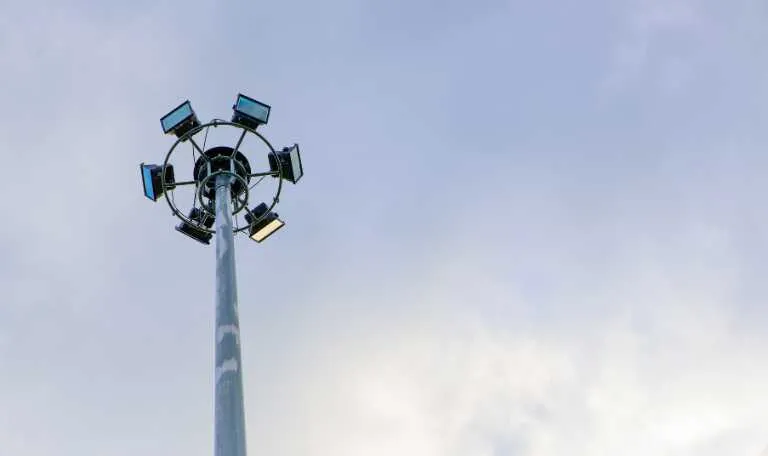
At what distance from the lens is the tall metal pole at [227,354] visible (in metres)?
9.78

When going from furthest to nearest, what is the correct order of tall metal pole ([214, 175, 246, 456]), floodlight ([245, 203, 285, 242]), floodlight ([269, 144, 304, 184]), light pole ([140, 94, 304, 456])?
floodlight ([269, 144, 304, 184]) → floodlight ([245, 203, 285, 242]) → light pole ([140, 94, 304, 456]) → tall metal pole ([214, 175, 246, 456])

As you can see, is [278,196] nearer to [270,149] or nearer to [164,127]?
[270,149]

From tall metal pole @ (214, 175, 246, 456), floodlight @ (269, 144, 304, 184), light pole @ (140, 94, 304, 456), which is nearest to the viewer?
tall metal pole @ (214, 175, 246, 456)

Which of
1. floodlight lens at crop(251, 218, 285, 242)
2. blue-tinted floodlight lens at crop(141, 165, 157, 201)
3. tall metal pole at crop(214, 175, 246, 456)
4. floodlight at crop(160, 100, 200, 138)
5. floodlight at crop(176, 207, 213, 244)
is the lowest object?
tall metal pole at crop(214, 175, 246, 456)

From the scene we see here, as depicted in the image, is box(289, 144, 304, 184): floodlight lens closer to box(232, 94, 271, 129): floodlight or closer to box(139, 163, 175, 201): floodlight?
box(232, 94, 271, 129): floodlight

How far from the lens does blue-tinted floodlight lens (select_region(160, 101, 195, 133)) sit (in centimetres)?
1530

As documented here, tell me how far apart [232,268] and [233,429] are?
292cm

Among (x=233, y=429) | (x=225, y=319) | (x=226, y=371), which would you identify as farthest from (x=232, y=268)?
(x=233, y=429)

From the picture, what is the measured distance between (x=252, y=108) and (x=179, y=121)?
1.24 m

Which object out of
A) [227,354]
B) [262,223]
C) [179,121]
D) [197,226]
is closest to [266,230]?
[262,223]

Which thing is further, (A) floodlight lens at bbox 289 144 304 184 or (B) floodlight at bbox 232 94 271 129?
(A) floodlight lens at bbox 289 144 304 184

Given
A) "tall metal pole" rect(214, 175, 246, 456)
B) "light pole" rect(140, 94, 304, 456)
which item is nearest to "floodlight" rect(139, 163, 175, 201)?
"light pole" rect(140, 94, 304, 456)

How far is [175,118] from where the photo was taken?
604 inches

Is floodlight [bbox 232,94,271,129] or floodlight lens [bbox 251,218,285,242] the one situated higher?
floodlight [bbox 232,94,271,129]
